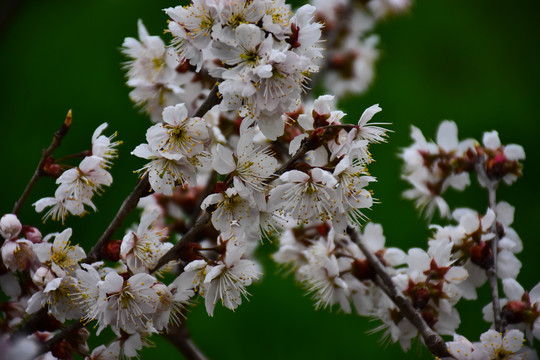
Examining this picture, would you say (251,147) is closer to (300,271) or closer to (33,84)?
(300,271)

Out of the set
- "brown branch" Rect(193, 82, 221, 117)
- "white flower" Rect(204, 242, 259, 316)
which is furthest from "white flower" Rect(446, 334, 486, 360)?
"brown branch" Rect(193, 82, 221, 117)

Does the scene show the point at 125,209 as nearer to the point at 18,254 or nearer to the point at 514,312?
the point at 18,254

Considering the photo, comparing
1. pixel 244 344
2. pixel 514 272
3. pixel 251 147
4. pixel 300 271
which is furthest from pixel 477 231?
pixel 244 344

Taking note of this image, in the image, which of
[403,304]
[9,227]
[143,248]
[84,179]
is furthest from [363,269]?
[9,227]

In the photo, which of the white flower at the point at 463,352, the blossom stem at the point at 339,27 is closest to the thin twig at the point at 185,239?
the white flower at the point at 463,352

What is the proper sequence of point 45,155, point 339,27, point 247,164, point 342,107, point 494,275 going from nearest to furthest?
point 247,164 < point 45,155 < point 494,275 < point 339,27 < point 342,107

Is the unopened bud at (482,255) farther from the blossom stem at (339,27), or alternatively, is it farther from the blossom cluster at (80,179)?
the blossom stem at (339,27)
